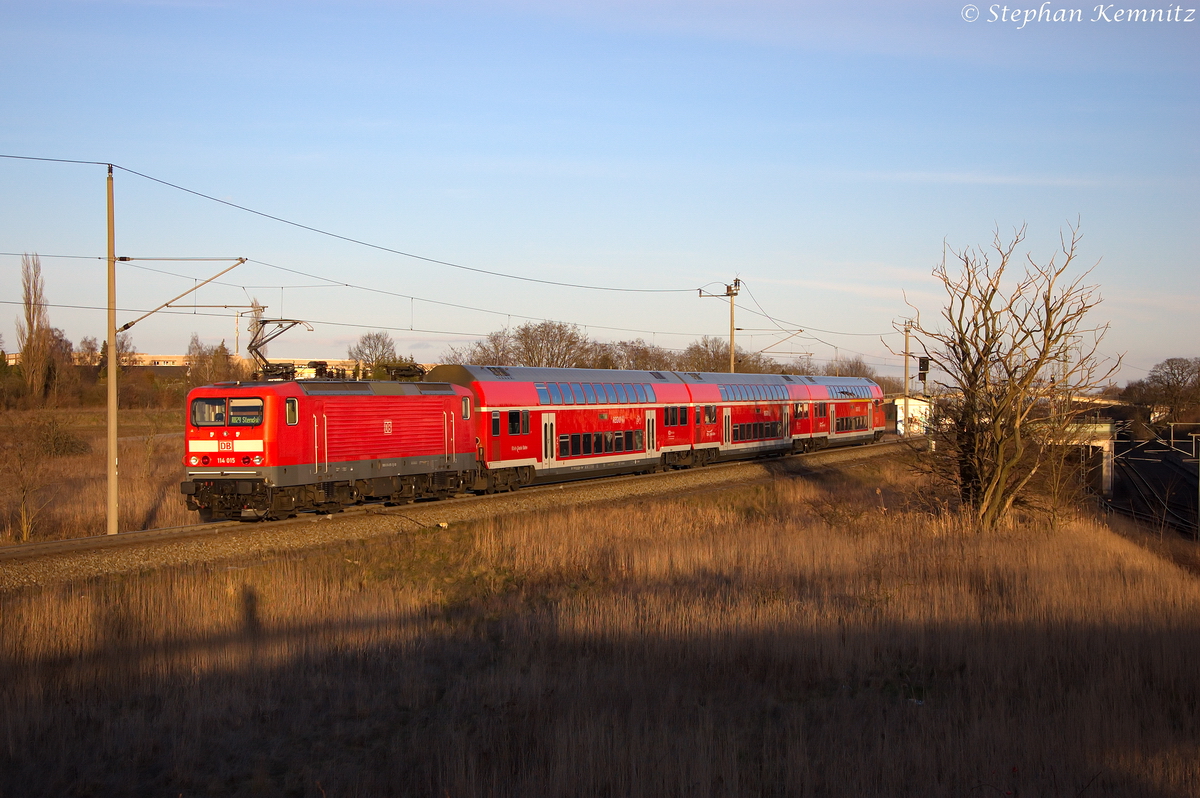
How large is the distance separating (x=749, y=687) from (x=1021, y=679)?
8.96ft

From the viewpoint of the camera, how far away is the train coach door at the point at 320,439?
19.5 m

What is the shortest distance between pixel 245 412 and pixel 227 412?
0.49 metres

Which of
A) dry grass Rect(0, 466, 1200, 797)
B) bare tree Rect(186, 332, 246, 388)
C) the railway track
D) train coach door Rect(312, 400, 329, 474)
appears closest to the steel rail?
the railway track

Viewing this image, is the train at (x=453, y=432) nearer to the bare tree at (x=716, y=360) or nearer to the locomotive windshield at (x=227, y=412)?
the locomotive windshield at (x=227, y=412)

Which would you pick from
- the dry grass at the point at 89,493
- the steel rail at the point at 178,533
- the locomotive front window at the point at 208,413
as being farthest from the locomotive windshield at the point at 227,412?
the dry grass at the point at 89,493

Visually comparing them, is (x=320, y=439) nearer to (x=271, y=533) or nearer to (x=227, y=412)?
(x=227, y=412)

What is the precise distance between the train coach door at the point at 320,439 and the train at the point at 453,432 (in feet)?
0.07

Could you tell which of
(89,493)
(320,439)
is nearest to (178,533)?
(320,439)

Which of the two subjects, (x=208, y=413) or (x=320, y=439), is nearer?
(x=208, y=413)

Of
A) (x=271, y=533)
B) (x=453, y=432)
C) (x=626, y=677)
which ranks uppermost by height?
(x=453, y=432)

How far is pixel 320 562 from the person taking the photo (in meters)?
15.9

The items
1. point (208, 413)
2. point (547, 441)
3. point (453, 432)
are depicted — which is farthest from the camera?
point (547, 441)

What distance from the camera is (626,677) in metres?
9.81

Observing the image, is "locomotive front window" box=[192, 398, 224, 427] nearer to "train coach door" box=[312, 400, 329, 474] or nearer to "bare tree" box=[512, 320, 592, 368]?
"train coach door" box=[312, 400, 329, 474]
